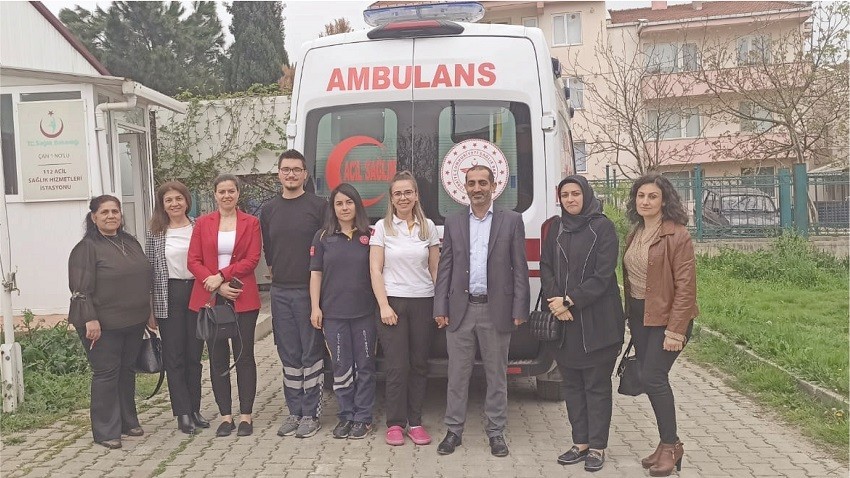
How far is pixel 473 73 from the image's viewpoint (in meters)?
5.38

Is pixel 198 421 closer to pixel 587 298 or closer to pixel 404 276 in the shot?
pixel 404 276

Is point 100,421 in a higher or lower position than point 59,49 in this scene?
lower

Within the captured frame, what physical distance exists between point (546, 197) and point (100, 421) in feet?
11.1

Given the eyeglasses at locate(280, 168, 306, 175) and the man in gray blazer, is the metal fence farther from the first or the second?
the eyeglasses at locate(280, 168, 306, 175)

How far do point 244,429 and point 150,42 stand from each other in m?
36.8

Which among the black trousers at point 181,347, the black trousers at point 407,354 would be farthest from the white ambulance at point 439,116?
the black trousers at point 181,347

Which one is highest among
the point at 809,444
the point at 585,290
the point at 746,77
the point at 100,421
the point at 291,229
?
the point at 746,77

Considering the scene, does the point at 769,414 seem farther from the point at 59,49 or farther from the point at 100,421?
the point at 59,49

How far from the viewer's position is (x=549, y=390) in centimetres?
639

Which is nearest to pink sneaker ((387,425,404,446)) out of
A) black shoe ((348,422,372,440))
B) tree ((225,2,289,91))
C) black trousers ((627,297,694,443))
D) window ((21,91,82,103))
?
black shoe ((348,422,372,440))

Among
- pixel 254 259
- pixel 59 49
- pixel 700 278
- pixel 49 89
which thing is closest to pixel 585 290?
pixel 254 259

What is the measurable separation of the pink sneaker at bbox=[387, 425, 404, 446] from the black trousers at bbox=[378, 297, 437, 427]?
37mm

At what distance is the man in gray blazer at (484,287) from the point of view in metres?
4.91

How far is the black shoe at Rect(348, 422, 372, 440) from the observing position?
5426 mm
